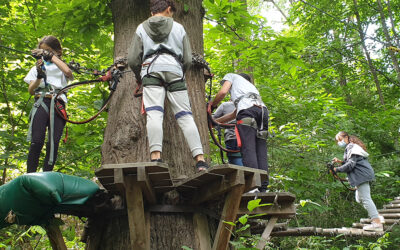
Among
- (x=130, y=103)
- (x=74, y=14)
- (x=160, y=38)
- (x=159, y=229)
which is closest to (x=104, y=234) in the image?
(x=159, y=229)

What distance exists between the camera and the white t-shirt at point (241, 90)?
428cm

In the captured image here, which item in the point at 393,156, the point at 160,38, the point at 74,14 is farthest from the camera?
the point at 393,156

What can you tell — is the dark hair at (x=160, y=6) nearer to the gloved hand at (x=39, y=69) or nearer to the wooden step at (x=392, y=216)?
the gloved hand at (x=39, y=69)

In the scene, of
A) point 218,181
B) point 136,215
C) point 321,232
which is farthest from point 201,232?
point 321,232

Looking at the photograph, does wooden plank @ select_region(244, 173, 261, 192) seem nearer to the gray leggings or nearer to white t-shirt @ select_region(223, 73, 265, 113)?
white t-shirt @ select_region(223, 73, 265, 113)

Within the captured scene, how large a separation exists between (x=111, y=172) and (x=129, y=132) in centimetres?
85

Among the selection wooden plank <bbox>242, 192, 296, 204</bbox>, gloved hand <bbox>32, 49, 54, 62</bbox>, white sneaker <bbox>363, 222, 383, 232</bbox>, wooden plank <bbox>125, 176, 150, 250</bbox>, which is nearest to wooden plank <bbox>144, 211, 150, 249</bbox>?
wooden plank <bbox>125, 176, 150, 250</bbox>

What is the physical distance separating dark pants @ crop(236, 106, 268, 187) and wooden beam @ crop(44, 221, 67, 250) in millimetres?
1898

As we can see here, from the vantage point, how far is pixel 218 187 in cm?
294

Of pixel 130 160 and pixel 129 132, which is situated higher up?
pixel 129 132

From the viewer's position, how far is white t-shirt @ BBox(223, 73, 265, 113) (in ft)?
14.0

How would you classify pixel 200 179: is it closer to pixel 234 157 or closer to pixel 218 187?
pixel 218 187

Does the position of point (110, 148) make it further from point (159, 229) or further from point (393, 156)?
point (393, 156)

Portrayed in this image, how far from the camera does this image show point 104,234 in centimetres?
330
